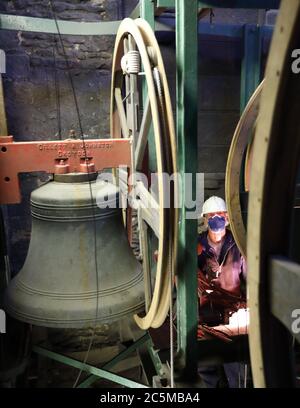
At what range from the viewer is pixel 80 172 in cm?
121

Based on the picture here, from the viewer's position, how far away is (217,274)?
202 centimetres

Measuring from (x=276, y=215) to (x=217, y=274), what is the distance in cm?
156

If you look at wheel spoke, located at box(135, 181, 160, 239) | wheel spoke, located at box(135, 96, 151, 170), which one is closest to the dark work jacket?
wheel spoke, located at box(135, 181, 160, 239)

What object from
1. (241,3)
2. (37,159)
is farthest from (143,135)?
(241,3)

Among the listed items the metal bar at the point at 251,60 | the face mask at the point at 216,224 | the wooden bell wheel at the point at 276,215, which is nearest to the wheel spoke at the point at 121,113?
the face mask at the point at 216,224

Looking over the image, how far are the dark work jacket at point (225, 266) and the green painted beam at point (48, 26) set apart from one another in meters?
1.34

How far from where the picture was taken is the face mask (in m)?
2.12

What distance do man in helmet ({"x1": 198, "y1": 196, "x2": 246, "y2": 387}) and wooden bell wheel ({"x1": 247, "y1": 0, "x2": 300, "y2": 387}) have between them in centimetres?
124

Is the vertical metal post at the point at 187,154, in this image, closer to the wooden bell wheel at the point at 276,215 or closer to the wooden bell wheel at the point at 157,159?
the wooden bell wheel at the point at 157,159

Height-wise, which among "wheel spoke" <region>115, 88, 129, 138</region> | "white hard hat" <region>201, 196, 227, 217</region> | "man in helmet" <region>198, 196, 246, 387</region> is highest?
"wheel spoke" <region>115, 88, 129, 138</region>

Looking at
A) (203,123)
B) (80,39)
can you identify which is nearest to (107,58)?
(80,39)

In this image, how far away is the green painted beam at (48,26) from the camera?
1.99 meters

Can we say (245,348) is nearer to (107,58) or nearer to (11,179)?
(11,179)
